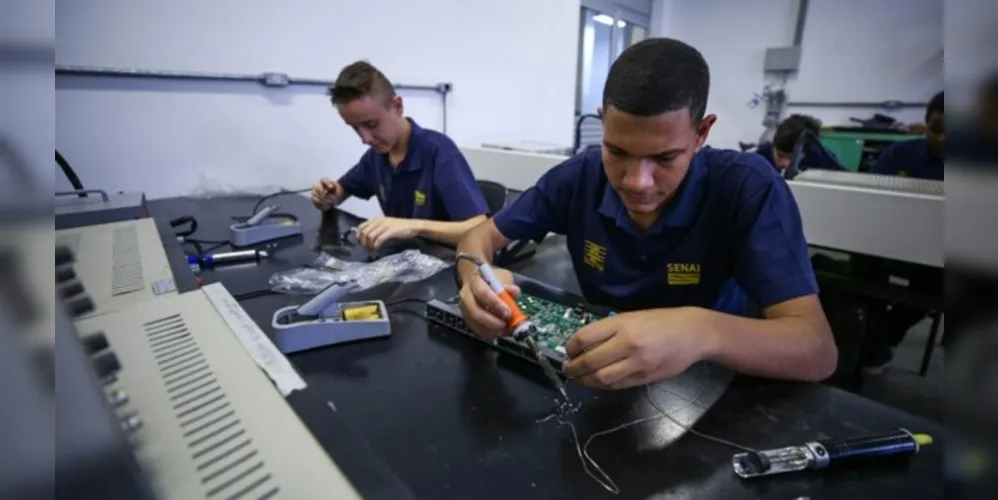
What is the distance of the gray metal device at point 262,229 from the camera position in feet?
4.52

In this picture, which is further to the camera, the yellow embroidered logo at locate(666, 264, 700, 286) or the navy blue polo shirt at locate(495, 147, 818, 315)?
the yellow embroidered logo at locate(666, 264, 700, 286)

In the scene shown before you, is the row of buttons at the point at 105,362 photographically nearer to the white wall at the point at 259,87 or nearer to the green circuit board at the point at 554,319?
the green circuit board at the point at 554,319

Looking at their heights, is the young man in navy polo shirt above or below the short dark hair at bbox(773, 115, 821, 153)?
below

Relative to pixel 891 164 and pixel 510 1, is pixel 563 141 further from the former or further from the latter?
pixel 891 164

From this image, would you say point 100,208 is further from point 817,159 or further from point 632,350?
point 817,159

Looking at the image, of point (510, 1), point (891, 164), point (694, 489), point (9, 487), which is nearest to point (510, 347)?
point (694, 489)

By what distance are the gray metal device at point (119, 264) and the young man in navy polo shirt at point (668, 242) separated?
1.60 ft

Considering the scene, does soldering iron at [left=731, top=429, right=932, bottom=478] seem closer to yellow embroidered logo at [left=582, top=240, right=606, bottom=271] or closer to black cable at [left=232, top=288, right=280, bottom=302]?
yellow embroidered logo at [left=582, top=240, right=606, bottom=271]

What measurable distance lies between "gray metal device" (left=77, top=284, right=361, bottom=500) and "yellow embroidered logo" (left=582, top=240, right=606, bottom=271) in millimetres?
805

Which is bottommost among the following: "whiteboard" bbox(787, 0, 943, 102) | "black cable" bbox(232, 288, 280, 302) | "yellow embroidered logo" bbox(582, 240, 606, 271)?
"black cable" bbox(232, 288, 280, 302)

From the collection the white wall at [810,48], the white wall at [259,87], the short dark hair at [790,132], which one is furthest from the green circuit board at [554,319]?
the white wall at [810,48]

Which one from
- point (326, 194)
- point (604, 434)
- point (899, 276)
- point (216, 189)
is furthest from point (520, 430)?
point (216, 189)

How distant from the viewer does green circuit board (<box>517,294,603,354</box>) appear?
789 mm

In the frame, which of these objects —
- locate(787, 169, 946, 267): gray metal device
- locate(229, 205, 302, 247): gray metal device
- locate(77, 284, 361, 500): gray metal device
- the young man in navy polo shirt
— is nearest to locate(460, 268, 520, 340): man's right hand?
the young man in navy polo shirt
